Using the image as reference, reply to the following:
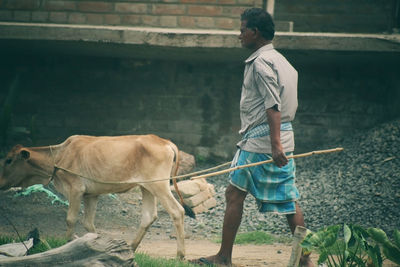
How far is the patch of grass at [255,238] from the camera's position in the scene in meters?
6.86

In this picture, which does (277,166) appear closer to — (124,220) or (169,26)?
(124,220)

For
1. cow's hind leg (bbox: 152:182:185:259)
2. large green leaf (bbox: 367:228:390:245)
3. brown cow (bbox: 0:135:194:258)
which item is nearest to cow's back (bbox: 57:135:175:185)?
brown cow (bbox: 0:135:194:258)

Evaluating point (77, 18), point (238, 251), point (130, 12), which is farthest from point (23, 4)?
point (238, 251)

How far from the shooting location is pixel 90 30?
9062mm

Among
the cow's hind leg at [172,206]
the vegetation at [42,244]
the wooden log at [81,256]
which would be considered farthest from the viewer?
the cow's hind leg at [172,206]

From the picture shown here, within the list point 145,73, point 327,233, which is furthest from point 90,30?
point 327,233

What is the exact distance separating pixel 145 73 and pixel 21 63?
265 centimetres

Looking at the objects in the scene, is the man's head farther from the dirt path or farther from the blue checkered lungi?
the dirt path

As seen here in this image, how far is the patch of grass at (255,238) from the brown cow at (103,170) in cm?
140

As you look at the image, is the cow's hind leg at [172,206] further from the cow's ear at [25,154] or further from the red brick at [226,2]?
the red brick at [226,2]

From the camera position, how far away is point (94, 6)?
9930 mm

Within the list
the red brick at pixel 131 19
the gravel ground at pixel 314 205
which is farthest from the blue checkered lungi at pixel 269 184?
the red brick at pixel 131 19

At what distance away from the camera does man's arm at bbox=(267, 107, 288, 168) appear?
464 centimetres

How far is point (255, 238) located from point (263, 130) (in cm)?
250
